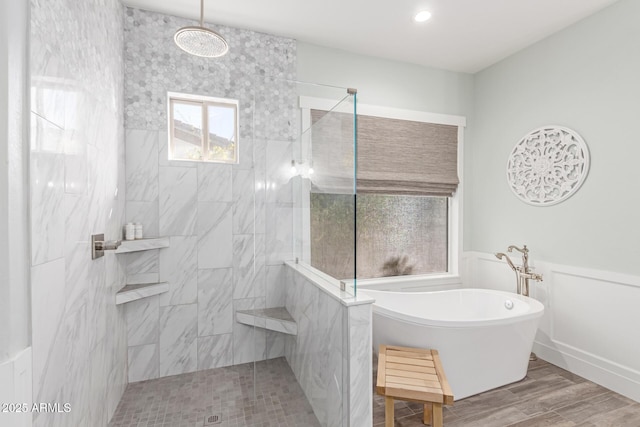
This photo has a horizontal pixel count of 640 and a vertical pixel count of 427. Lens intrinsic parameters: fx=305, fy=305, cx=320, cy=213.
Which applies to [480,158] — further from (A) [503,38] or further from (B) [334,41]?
(B) [334,41]

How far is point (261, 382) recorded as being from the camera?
2299 mm

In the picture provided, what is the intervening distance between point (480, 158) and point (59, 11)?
3.56m

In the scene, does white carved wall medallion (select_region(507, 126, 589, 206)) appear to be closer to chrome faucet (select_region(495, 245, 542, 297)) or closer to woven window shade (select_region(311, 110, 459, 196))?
chrome faucet (select_region(495, 245, 542, 297))

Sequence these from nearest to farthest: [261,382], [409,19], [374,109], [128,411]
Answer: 1. [128,411]
2. [261,382]
3. [409,19]
4. [374,109]

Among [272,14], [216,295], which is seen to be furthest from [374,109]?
[216,295]

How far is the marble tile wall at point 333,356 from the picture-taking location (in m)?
1.59

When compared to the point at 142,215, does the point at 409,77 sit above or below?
above

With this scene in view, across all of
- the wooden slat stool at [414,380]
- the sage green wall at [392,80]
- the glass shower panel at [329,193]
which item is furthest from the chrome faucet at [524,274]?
the glass shower panel at [329,193]

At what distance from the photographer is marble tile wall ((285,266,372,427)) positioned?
1592 mm

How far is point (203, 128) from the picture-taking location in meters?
2.65

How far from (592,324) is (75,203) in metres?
3.54

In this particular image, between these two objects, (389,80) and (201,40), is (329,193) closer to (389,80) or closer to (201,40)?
(201,40)

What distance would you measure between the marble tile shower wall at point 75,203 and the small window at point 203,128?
1.49 feet

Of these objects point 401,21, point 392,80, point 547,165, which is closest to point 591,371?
point 547,165
